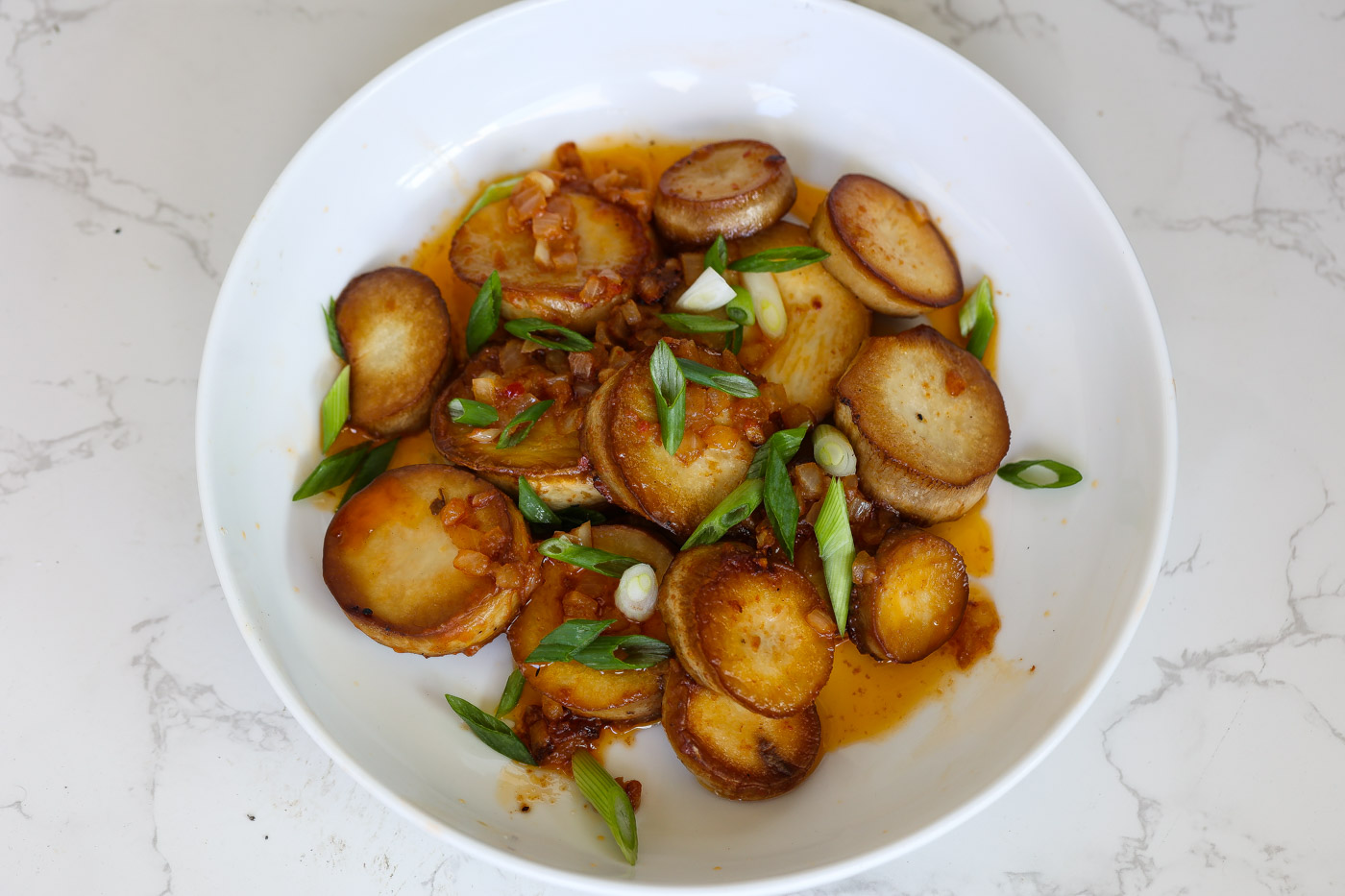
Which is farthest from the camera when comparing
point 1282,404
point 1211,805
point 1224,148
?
point 1224,148

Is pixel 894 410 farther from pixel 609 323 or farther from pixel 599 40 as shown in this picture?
pixel 599 40

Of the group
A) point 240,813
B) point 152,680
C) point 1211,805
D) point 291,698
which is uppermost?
point 291,698

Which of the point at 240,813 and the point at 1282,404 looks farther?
the point at 1282,404

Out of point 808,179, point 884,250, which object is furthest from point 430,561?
point 808,179

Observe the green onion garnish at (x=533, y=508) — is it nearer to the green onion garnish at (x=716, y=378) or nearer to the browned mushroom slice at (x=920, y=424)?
the green onion garnish at (x=716, y=378)

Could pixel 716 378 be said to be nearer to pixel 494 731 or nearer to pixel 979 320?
pixel 979 320

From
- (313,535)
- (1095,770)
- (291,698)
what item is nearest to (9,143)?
(313,535)

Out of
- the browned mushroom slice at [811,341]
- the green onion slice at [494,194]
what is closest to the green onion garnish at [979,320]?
the browned mushroom slice at [811,341]
